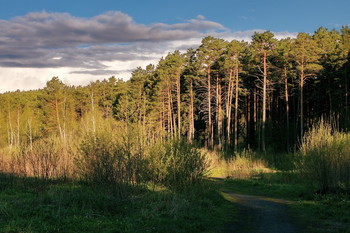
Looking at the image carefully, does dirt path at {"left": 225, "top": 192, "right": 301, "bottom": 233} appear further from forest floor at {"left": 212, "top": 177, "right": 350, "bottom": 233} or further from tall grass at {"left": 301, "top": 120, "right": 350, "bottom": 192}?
tall grass at {"left": 301, "top": 120, "right": 350, "bottom": 192}

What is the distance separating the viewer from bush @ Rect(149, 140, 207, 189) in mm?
16500

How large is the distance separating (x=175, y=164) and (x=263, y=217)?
15.9 ft

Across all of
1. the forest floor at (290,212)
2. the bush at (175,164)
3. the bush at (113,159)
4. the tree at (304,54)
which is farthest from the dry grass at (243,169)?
the bush at (113,159)

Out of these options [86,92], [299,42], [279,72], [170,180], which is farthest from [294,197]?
[86,92]

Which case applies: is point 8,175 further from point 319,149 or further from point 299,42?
point 299,42

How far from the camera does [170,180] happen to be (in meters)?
16.8

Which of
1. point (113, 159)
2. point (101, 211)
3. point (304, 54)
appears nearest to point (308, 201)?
point (113, 159)

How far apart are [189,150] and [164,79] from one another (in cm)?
4318

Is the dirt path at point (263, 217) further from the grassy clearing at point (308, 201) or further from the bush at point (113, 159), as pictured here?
A: the bush at point (113, 159)

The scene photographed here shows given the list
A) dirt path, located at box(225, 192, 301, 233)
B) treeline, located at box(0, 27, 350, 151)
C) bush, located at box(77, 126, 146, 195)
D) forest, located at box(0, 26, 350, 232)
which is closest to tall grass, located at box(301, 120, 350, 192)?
forest, located at box(0, 26, 350, 232)

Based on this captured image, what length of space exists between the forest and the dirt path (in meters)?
1.42

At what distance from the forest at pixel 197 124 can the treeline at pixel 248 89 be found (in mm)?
220

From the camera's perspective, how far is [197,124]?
76.6 meters

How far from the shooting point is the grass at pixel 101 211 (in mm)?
9961
